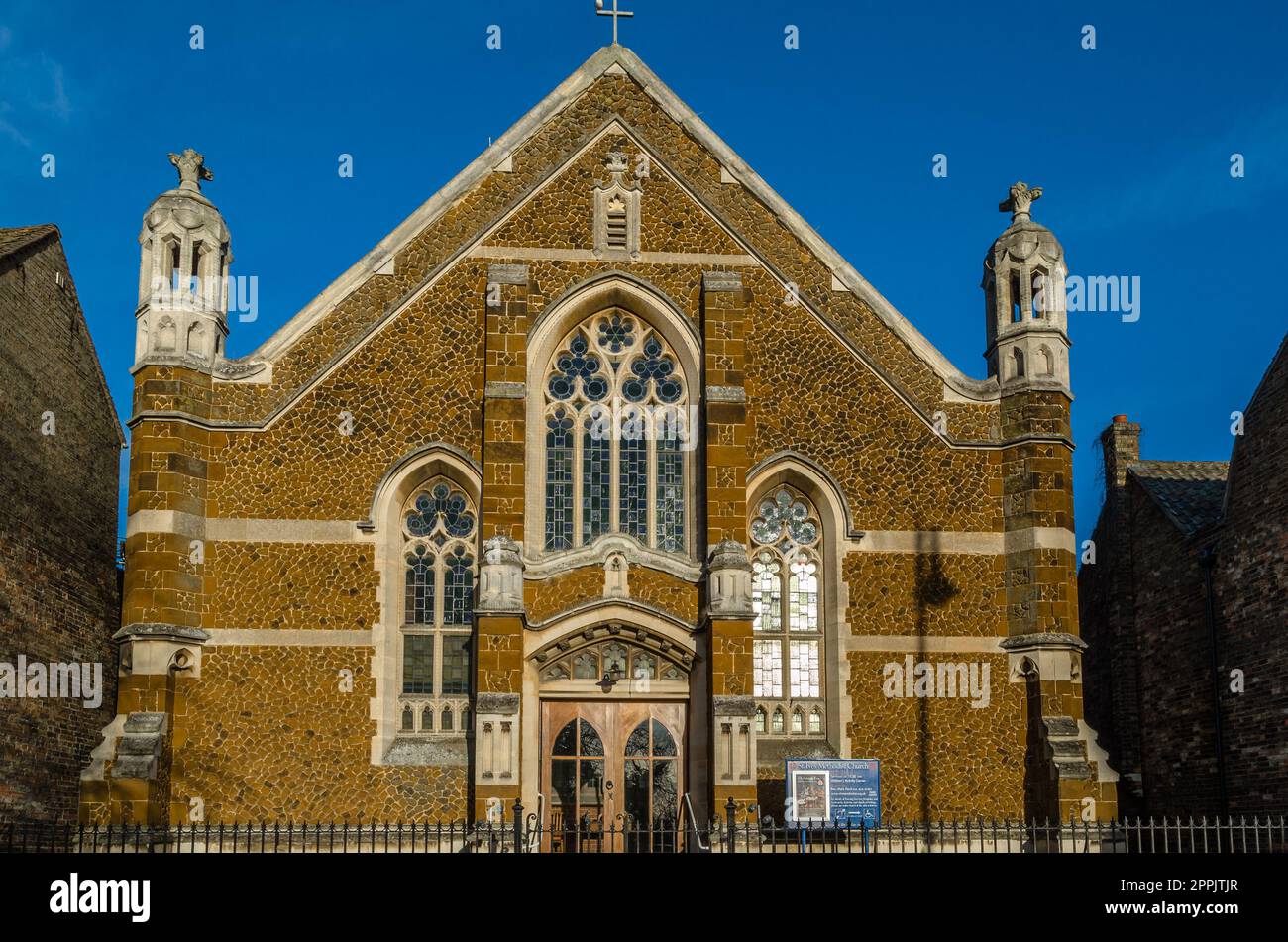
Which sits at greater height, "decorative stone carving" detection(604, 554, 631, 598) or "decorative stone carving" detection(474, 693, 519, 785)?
"decorative stone carving" detection(604, 554, 631, 598)

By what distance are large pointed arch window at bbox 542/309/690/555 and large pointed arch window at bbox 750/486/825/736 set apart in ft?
4.28

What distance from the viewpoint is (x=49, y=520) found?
2528cm

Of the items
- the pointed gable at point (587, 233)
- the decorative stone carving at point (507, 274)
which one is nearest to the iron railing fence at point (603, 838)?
the pointed gable at point (587, 233)

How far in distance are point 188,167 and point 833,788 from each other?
1282 cm

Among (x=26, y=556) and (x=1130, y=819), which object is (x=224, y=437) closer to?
(x=26, y=556)

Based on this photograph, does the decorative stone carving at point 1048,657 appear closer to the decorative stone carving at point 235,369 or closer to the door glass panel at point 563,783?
the door glass panel at point 563,783

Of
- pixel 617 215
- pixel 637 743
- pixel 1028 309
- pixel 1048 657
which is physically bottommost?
pixel 637 743

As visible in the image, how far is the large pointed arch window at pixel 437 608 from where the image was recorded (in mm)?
21266

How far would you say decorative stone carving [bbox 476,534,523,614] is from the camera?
20141 mm

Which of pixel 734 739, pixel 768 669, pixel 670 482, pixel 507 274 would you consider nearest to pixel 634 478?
pixel 670 482

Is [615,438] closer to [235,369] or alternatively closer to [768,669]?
[768,669]

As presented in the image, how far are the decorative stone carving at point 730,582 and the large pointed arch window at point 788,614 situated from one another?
122 centimetres

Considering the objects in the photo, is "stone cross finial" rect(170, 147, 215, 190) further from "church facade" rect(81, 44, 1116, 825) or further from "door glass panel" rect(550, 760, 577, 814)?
"door glass panel" rect(550, 760, 577, 814)

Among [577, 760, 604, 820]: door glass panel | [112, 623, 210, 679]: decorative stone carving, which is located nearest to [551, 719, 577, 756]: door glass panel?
[577, 760, 604, 820]: door glass panel
